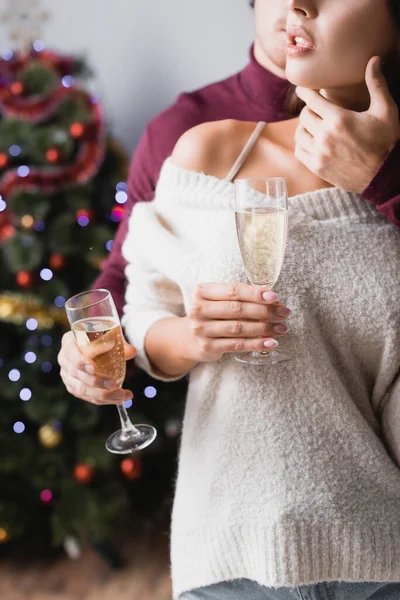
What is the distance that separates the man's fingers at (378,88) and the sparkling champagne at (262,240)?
0.28m

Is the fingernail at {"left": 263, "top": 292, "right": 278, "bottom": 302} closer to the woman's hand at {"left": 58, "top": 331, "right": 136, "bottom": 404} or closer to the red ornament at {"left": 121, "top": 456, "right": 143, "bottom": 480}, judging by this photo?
the woman's hand at {"left": 58, "top": 331, "right": 136, "bottom": 404}

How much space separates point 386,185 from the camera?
1.16 meters

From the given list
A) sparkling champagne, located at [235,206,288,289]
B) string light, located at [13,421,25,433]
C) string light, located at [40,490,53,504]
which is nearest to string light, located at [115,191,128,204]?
string light, located at [13,421,25,433]

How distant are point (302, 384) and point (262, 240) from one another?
25 cm

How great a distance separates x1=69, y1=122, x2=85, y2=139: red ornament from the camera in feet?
8.83

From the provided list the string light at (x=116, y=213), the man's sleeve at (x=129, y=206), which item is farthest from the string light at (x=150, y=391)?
the man's sleeve at (x=129, y=206)

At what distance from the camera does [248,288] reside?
41.4 inches

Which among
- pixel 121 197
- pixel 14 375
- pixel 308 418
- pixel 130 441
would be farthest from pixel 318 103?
pixel 14 375

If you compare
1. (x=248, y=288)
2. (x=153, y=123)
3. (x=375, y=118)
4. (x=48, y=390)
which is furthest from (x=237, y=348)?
(x=48, y=390)

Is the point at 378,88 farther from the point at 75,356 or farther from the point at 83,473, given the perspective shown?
the point at 83,473

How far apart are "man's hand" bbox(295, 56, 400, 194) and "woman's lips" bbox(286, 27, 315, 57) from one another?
3.8 inches

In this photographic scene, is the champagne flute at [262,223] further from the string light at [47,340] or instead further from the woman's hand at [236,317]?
the string light at [47,340]

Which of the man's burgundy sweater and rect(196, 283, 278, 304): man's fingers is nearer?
rect(196, 283, 278, 304): man's fingers

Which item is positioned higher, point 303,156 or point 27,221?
point 303,156
